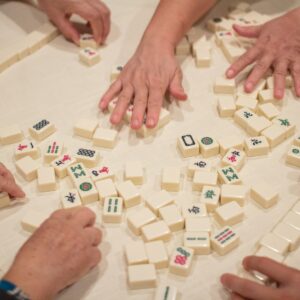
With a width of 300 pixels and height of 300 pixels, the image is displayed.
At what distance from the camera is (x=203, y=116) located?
1.56 metres

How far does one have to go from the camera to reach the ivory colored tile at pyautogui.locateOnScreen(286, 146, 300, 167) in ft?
4.50

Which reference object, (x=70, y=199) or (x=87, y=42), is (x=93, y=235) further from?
(x=87, y=42)

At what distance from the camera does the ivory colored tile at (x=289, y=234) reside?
1.17m

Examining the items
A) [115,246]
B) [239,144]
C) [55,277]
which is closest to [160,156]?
[239,144]

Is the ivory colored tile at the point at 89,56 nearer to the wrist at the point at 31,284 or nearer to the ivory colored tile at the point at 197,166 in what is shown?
the ivory colored tile at the point at 197,166

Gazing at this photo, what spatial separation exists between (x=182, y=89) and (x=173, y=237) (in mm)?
541

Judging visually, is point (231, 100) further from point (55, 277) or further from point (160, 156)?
point (55, 277)

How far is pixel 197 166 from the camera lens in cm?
137

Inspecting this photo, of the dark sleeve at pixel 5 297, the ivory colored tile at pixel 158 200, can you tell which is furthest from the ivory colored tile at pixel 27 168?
the dark sleeve at pixel 5 297

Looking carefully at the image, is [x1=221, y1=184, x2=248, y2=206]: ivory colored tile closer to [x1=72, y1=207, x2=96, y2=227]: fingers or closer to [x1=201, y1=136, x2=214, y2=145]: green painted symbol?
[x1=201, y1=136, x2=214, y2=145]: green painted symbol

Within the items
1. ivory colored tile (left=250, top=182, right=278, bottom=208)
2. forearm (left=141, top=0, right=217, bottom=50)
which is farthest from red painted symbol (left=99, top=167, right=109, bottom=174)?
forearm (left=141, top=0, right=217, bottom=50)

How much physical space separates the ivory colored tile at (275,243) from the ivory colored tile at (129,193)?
1.15 feet

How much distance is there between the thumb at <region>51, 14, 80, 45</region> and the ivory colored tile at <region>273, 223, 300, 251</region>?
108 centimetres

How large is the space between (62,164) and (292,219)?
669 millimetres
